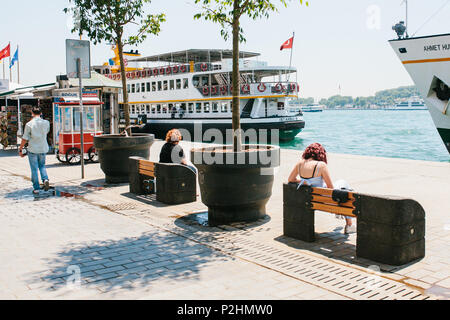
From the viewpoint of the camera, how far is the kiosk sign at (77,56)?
977cm

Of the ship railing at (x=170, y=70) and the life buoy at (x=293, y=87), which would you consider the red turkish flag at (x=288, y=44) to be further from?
the ship railing at (x=170, y=70)

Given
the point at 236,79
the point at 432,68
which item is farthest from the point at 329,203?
the point at 432,68

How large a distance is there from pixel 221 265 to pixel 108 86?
42.6 feet

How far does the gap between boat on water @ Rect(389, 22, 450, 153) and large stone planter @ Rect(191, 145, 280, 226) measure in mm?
13280

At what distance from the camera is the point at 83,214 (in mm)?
6770

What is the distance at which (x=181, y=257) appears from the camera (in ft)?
15.4

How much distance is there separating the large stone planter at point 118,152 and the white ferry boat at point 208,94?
22.0 metres

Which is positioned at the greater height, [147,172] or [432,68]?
[432,68]

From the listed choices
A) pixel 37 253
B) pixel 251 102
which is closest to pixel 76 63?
pixel 37 253

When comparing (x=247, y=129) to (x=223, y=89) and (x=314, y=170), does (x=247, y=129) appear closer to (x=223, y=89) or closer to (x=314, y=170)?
(x=223, y=89)

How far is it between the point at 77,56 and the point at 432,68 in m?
13.2

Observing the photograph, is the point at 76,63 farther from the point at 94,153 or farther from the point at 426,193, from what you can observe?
the point at 426,193

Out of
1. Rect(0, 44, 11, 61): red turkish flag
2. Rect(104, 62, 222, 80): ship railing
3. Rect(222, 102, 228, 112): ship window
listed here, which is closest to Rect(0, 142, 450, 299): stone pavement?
A: Rect(222, 102, 228, 112): ship window

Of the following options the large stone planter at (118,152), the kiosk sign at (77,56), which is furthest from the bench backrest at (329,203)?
the kiosk sign at (77,56)
